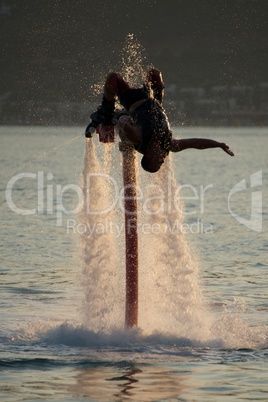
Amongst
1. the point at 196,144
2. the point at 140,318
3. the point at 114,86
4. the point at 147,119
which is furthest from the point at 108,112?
the point at 140,318

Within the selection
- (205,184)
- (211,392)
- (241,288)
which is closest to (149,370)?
(211,392)

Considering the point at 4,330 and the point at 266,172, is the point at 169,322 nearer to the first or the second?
the point at 4,330

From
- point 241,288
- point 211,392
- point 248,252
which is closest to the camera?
point 211,392

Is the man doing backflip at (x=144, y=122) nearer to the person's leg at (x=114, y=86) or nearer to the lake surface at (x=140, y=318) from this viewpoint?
the person's leg at (x=114, y=86)

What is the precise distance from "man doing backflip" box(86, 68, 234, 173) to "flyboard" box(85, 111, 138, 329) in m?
0.12

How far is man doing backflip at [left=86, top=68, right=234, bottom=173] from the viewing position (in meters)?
14.3

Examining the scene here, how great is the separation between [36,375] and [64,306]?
4656mm

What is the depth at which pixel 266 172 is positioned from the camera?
7431cm

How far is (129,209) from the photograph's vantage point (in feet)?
49.0

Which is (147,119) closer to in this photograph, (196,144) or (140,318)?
(196,144)

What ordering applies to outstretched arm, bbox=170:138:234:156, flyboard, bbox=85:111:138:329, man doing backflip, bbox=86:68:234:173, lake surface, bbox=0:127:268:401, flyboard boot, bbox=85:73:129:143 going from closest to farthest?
lake surface, bbox=0:127:268:401 → man doing backflip, bbox=86:68:234:173 → outstretched arm, bbox=170:138:234:156 → flyboard boot, bbox=85:73:129:143 → flyboard, bbox=85:111:138:329

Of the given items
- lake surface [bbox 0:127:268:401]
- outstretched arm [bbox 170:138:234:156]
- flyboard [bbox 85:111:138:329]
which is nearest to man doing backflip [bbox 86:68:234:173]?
outstretched arm [bbox 170:138:234:156]

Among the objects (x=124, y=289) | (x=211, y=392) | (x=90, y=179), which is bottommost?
(x=211, y=392)

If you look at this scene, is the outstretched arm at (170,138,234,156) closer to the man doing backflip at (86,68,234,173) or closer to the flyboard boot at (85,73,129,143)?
the man doing backflip at (86,68,234,173)
